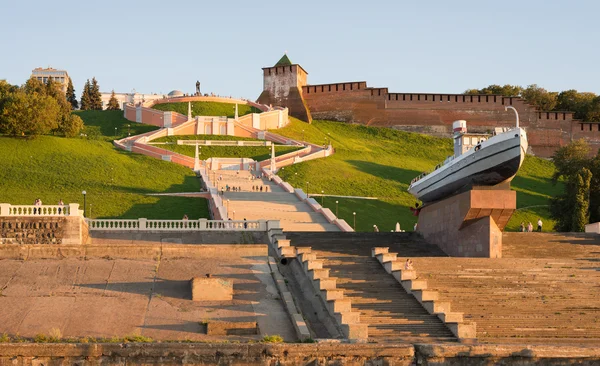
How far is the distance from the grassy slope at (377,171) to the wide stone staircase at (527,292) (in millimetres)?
21738

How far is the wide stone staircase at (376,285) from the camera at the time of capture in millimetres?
24203

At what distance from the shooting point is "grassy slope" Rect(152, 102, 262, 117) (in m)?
97.8

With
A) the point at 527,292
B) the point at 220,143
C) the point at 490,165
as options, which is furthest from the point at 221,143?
the point at 527,292

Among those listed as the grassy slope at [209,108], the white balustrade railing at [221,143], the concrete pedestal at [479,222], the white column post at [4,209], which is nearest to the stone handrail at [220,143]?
the white balustrade railing at [221,143]

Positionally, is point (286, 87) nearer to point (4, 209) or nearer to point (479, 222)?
point (479, 222)

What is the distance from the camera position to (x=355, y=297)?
86.7 ft

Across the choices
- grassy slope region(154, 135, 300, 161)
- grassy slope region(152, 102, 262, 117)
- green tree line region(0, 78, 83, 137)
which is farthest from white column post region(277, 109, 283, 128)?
green tree line region(0, 78, 83, 137)

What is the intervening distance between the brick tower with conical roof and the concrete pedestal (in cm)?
6379

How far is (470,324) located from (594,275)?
7068 millimetres

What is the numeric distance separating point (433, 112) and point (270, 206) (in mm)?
47437

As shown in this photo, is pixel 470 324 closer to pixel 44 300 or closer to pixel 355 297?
pixel 355 297

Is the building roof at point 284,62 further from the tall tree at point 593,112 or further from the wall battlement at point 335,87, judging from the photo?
the tall tree at point 593,112

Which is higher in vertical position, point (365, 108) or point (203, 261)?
point (365, 108)

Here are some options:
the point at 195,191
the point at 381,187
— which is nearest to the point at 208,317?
the point at 195,191
